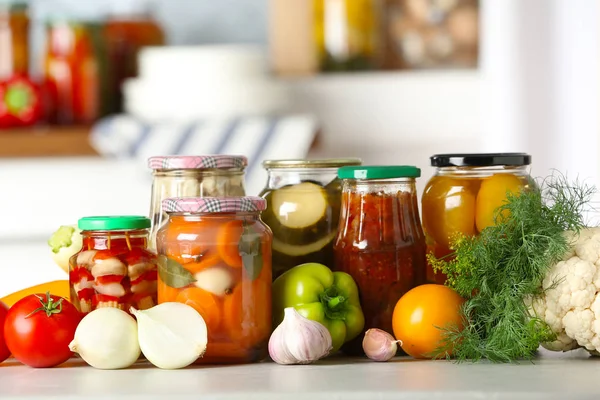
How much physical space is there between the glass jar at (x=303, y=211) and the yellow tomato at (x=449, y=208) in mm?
106

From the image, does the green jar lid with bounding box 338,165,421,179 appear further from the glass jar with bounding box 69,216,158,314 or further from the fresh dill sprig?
the glass jar with bounding box 69,216,158,314

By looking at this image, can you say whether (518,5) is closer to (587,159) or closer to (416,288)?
(587,159)

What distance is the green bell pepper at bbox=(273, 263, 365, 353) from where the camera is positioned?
32.7 inches

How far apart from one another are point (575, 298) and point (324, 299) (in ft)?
0.78

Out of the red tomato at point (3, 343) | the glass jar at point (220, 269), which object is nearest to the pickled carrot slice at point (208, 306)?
the glass jar at point (220, 269)

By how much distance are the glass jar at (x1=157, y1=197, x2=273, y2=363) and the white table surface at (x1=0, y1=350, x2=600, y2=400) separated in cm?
3

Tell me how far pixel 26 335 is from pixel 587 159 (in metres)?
1.77

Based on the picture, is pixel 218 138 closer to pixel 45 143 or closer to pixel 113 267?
pixel 45 143

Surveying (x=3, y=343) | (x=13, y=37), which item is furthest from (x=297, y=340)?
(x=13, y=37)

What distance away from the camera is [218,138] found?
2.43 meters

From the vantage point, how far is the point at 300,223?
91 centimetres

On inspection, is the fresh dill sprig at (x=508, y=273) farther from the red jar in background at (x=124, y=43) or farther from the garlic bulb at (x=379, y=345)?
the red jar in background at (x=124, y=43)

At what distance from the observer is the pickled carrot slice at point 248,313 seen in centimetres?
79

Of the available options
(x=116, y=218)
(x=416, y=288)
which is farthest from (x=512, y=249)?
(x=116, y=218)
